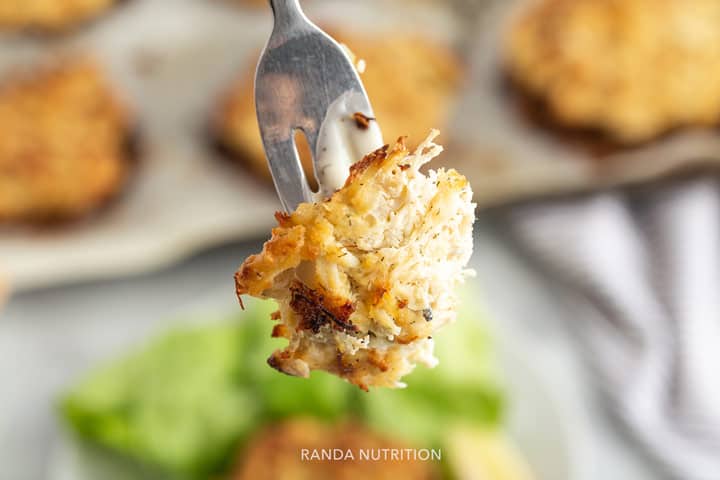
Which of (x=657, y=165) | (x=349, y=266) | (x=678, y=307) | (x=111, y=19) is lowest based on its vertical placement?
(x=349, y=266)

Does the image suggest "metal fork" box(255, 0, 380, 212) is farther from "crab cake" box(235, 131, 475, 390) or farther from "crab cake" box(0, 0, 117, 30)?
"crab cake" box(0, 0, 117, 30)

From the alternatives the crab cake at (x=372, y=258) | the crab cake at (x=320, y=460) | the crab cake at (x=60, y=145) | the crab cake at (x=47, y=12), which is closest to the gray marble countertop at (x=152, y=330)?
the crab cake at (x=60, y=145)

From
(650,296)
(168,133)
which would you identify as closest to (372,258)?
(650,296)

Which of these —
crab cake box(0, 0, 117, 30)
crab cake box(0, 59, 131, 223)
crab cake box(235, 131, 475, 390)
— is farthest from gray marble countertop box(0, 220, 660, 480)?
crab cake box(235, 131, 475, 390)

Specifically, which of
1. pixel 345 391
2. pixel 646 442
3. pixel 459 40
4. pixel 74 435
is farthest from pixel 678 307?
pixel 74 435

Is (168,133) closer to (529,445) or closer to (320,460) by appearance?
(320,460)

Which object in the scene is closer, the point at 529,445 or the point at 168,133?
the point at 529,445

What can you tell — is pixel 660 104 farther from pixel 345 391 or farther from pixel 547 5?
pixel 345 391
